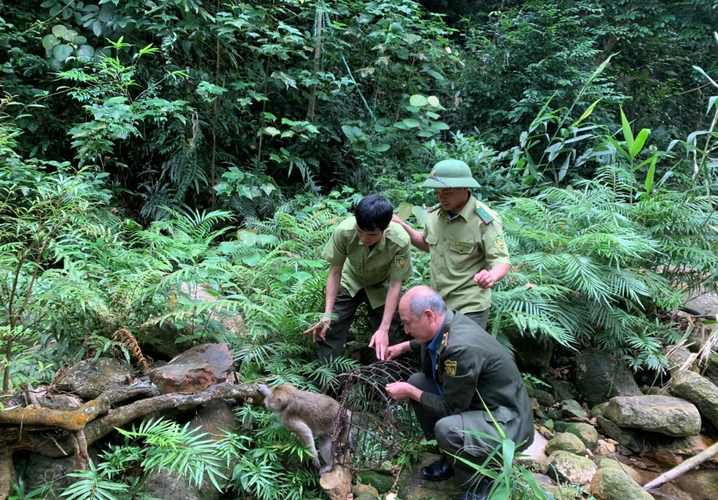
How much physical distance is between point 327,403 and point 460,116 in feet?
25.0

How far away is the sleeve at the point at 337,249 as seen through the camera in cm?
348

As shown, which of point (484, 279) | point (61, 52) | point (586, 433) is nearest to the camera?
point (484, 279)

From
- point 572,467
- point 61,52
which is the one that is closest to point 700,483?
point 572,467

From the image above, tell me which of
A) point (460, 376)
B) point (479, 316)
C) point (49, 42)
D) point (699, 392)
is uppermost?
point (49, 42)

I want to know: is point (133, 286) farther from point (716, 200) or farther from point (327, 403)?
point (716, 200)

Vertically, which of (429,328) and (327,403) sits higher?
(429,328)

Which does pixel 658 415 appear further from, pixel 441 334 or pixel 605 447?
pixel 441 334

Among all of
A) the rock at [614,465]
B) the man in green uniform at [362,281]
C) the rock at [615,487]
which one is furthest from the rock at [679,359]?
the man in green uniform at [362,281]

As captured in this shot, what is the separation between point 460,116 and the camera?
9.20 metres

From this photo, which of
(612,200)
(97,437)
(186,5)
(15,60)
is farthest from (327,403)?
(15,60)

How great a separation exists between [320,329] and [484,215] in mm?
1478

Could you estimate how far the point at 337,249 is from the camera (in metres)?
3.49

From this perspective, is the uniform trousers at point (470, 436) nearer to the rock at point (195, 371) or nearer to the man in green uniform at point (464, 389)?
the man in green uniform at point (464, 389)

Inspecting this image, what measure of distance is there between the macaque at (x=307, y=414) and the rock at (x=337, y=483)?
40mm
